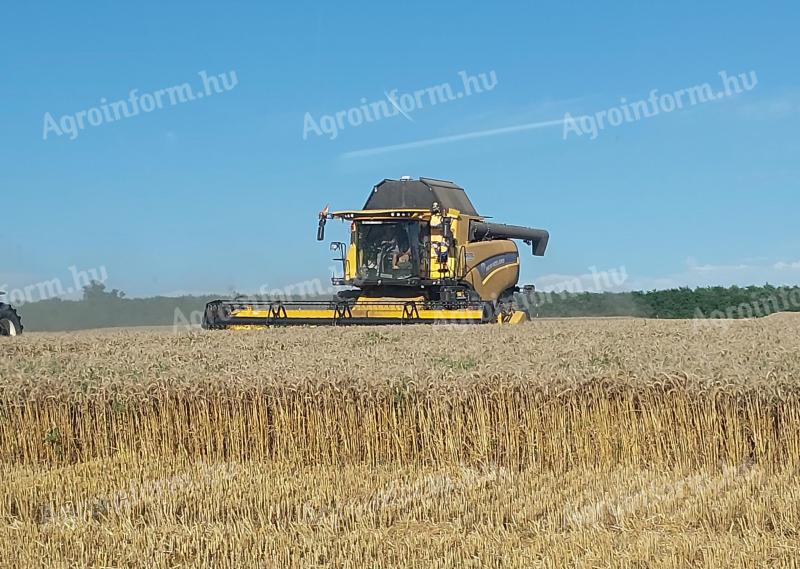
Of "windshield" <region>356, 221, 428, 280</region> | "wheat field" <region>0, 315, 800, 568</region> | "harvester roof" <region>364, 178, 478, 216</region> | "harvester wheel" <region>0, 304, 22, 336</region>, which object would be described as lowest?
"wheat field" <region>0, 315, 800, 568</region>

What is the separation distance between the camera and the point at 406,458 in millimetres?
8445

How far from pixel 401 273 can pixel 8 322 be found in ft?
23.8

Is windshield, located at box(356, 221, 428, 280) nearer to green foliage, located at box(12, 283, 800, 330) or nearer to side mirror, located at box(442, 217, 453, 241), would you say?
side mirror, located at box(442, 217, 453, 241)

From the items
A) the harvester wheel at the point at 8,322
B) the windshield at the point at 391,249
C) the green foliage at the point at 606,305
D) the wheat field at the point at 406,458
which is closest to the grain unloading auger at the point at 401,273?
the windshield at the point at 391,249

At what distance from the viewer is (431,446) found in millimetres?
8445

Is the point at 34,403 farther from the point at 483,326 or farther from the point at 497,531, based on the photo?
the point at 483,326

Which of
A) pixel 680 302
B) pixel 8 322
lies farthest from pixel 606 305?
pixel 8 322

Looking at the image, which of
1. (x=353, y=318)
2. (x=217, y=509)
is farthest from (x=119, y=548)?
(x=353, y=318)

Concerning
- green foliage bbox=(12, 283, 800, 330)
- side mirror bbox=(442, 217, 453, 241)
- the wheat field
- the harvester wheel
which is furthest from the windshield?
green foliage bbox=(12, 283, 800, 330)

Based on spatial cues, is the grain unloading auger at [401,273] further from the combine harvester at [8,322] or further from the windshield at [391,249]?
the combine harvester at [8,322]

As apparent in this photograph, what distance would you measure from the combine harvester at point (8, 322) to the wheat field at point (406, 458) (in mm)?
7733

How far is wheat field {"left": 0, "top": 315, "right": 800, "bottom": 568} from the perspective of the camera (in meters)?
5.66

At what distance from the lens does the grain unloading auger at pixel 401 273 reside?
17312mm

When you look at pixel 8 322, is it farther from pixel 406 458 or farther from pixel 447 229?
pixel 406 458
